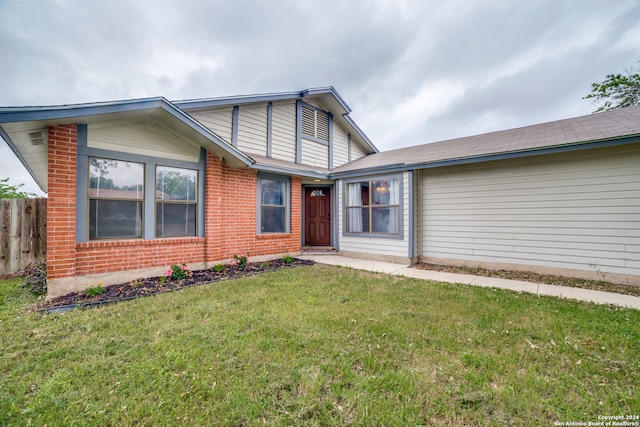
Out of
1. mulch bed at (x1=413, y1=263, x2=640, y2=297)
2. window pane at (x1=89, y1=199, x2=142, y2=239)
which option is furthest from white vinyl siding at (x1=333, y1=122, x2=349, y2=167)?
window pane at (x1=89, y1=199, x2=142, y2=239)

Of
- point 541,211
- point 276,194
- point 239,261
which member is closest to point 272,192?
point 276,194

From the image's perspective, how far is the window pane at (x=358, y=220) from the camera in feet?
28.0

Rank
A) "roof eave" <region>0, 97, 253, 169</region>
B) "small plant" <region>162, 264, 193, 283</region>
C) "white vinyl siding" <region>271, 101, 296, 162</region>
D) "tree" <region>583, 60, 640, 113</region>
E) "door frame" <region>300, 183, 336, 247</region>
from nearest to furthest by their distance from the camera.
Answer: "roof eave" <region>0, 97, 253, 169</region> < "small plant" <region>162, 264, 193, 283</region> < "white vinyl siding" <region>271, 101, 296, 162</region> < "door frame" <region>300, 183, 336, 247</region> < "tree" <region>583, 60, 640, 113</region>

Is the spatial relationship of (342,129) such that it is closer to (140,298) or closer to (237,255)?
(237,255)

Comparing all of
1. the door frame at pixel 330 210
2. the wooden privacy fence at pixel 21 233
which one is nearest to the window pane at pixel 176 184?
the wooden privacy fence at pixel 21 233

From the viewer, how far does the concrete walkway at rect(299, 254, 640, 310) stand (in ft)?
14.2

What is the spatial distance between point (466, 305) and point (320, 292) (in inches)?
95.9

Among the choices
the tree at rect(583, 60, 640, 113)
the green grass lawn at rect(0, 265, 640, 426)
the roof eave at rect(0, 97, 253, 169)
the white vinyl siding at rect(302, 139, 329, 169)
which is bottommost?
the green grass lawn at rect(0, 265, 640, 426)

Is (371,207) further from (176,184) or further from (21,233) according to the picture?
(21,233)

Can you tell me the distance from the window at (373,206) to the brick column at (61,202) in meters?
6.99

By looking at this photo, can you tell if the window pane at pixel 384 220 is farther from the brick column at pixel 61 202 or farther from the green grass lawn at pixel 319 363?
the brick column at pixel 61 202

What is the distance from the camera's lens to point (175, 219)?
6020mm

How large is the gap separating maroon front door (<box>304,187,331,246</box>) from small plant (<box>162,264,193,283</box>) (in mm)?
4806

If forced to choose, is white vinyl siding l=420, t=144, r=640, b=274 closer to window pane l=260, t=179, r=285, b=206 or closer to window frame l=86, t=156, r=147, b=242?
window pane l=260, t=179, r=285, b=206
